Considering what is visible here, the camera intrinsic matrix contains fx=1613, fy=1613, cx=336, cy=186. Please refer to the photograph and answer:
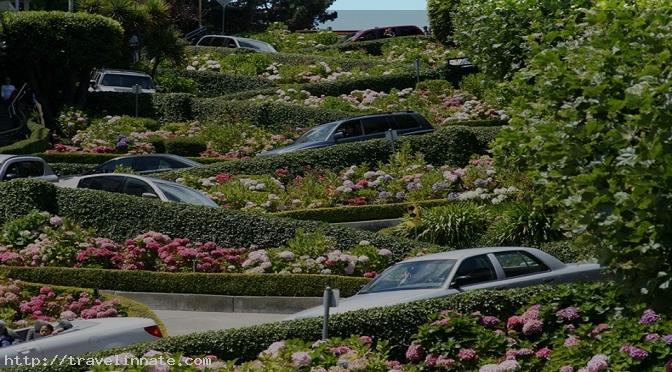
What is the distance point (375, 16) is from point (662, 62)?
314 feet

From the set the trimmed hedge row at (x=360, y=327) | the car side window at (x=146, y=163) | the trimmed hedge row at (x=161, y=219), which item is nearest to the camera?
the trimmed hedge row at (x=360, y=327)

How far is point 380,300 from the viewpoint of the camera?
52.2 ft

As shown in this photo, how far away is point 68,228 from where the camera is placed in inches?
912

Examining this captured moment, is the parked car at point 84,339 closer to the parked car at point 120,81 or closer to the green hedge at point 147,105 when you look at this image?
the green hedge at point 147,105

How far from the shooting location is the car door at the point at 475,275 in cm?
1619

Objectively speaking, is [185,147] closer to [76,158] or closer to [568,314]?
[76,158]

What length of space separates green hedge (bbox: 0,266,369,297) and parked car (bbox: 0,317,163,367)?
631cm

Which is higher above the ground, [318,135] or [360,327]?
[360,327]

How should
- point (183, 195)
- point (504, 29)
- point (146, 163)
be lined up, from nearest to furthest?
point (183, 195), point (504, 29), point (146, 163)

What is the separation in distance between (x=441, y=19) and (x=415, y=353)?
143 feet

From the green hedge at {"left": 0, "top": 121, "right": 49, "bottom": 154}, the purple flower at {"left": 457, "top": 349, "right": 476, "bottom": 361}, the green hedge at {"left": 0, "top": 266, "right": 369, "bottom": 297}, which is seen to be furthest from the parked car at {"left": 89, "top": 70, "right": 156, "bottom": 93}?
the purple flower at {"left": 457, "top": 349, "right": 476, "bottom": 361}

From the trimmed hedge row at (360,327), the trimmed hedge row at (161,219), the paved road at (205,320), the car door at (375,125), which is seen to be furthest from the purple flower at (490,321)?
the car door at (375,125)

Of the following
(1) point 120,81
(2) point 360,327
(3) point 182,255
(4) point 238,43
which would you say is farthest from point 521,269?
(4) point 238,43

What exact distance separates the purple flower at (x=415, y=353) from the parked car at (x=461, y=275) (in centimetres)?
179
